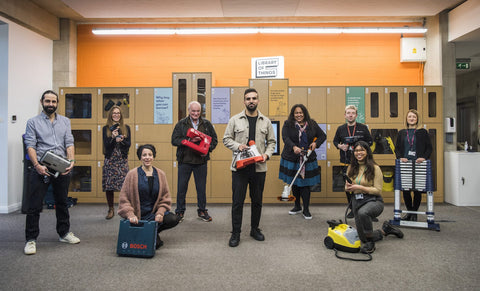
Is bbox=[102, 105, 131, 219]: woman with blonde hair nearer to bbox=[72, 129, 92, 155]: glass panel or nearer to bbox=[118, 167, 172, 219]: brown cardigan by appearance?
bbox=[118, 167, 172, 219]: brown cardigan

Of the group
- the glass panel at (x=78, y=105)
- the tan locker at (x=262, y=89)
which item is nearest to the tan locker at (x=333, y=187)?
the tan locker at (x=262, y=89)

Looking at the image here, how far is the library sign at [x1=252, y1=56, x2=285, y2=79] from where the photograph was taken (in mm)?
5539

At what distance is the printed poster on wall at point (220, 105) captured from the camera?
207 inches

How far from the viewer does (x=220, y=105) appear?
5277mm

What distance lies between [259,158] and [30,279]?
6.60 feet

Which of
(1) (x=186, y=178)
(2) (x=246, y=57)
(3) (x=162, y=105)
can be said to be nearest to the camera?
(1) (x=186, y=178)

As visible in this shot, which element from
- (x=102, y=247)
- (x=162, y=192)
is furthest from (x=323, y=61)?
(x=102, y=247)

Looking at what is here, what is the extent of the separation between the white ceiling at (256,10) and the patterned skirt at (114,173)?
8.06 ft

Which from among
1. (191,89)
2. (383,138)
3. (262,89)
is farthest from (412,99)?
(191,89)

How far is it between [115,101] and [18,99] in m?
1.37

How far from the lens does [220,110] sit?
529cm

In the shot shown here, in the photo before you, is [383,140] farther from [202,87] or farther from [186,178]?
[186,178]

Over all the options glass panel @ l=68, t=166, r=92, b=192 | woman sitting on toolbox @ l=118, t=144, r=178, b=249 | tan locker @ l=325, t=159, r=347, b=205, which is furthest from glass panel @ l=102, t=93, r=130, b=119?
tan locker @ l=325, t=159, r=347, b=205

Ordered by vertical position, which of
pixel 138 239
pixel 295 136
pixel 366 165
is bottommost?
pixel 138 239
